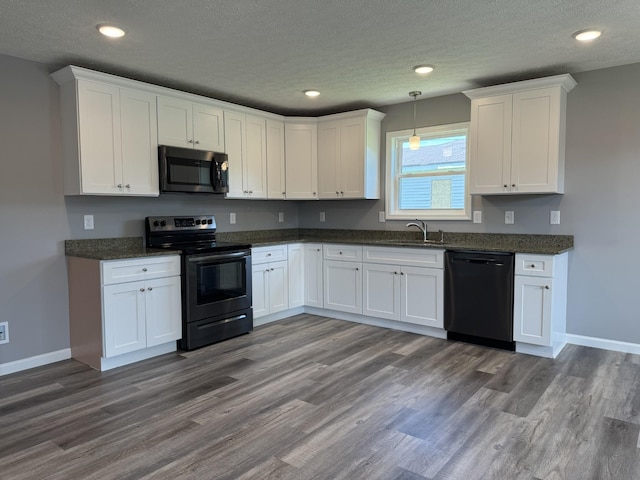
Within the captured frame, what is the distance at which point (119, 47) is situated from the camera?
10.2 ft

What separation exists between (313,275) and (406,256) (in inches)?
46.7

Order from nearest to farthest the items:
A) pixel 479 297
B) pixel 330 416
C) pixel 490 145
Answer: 1. pixel 330 416
2. pixel 479 297
3. pixel 490 145

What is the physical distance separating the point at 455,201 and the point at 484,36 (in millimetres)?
1873

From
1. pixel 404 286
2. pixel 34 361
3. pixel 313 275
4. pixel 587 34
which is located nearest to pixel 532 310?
pixel 404 286

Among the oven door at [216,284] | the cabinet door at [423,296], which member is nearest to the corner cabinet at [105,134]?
the oven door at [216,284]

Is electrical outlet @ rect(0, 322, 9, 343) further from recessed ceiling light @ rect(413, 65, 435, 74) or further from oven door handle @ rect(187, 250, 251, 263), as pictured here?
recessed ceiling light @ rect(413, 65, 435, 74)

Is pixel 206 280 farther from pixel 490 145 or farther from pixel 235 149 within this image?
pixel 490 145

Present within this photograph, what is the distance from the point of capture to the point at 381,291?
14.5ft

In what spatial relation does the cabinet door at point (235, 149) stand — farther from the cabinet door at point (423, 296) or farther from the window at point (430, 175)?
the cabinet door at point (423, 296)

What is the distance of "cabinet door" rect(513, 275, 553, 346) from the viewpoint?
347cm

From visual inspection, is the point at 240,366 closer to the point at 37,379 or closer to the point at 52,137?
the point at 37,379

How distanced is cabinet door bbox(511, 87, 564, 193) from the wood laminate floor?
1.45 m

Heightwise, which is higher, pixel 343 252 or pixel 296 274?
pixel 343 252

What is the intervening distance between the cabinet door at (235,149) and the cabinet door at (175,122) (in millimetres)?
430
